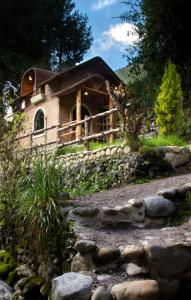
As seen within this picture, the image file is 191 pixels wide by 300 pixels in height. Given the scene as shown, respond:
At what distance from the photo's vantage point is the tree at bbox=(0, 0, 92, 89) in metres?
29.2

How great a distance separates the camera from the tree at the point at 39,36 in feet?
95.9

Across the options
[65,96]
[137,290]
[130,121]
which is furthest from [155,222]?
[65,96]

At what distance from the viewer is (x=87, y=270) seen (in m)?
5.43

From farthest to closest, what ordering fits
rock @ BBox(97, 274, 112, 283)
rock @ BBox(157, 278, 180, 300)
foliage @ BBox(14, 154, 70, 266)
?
foliage @ BBox(14, 154, 70, 266) < rock @ BBox(97, 274, 112, 283) < rock @ BBox(157, 278, 180, 300)

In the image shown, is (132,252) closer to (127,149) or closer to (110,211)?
(110,211)

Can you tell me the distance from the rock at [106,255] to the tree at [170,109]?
8.13 meters

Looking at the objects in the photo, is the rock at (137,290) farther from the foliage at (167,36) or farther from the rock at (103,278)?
the foliage at (167,36)

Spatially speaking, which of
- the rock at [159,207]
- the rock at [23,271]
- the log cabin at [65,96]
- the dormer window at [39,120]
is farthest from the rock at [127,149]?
the dormer window at [39,120]

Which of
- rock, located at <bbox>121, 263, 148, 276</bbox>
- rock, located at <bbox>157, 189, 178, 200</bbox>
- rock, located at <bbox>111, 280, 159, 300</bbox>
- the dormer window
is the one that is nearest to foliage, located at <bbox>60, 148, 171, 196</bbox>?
rock, located at <bbox>157, 189, 178, 200</bbox>

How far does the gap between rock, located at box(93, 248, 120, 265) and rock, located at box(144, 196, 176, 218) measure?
1.82 m

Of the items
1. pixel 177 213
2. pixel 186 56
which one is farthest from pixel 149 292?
pixel 186 56

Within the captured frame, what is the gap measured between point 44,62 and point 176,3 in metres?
17.1

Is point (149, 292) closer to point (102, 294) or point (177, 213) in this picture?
point (102, 294)

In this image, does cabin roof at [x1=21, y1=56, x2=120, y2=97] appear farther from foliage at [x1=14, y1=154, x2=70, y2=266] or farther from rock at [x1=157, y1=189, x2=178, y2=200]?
rock at [x1=157, y1=189, x2=178, y2=200]
